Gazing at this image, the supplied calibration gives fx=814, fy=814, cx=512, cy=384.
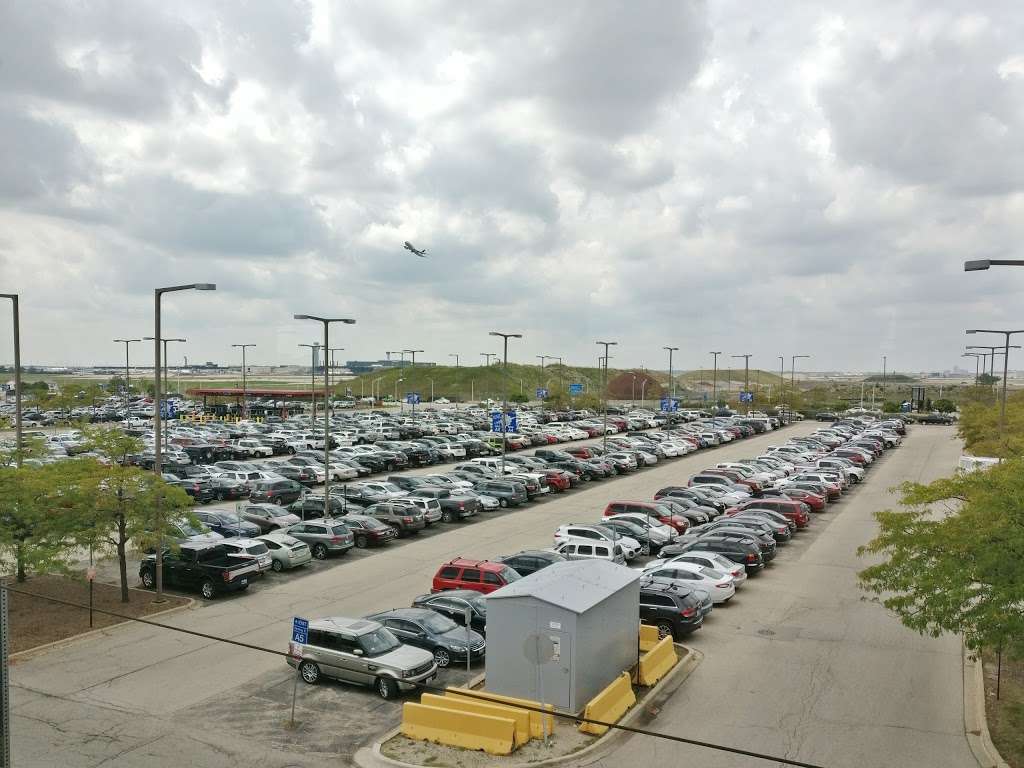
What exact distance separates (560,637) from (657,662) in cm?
334

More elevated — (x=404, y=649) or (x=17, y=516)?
(x=17, y=516)

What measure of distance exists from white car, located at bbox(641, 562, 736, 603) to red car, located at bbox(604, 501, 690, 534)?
8.84 metres

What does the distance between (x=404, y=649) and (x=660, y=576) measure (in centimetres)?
821

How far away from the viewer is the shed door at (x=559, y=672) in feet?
47.9

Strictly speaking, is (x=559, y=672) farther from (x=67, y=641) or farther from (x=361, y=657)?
(x=67, y=641)

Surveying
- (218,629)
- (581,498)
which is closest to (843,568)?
(581,498)

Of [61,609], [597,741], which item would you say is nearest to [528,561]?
[597,741]

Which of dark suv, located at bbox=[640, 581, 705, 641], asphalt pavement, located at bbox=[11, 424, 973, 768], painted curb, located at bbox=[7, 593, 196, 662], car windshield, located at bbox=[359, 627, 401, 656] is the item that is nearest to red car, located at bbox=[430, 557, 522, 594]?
asphalt pavement, located at bbox=[11, 424, 973, 768]

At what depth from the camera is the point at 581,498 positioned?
137ft

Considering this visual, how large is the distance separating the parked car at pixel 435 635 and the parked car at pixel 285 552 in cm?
856

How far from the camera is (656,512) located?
32.6 meters

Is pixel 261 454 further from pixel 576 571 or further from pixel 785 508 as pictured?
pixel 576 571

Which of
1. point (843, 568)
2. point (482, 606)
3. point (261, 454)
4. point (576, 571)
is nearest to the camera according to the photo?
point (576, 571)

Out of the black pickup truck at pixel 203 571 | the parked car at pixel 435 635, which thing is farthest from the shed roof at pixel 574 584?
the black pickup truck at pixel 203 571
